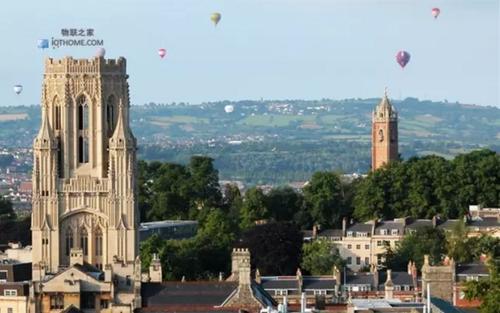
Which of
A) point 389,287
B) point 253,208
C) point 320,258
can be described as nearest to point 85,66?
point 389,287

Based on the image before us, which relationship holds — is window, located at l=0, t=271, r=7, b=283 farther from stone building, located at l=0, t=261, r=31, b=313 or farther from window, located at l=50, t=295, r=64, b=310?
window, located at l=50, t=295, r=64, b=310

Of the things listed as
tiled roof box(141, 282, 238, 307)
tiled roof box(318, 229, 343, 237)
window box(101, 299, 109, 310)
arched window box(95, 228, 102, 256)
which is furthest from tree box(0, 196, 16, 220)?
tiled roof box(141, 282, 238, 307)

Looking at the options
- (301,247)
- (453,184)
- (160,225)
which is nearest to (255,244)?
(301,247)

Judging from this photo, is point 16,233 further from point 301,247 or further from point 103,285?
point 103,285

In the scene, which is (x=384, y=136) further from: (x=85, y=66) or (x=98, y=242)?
(x=98, y=242)

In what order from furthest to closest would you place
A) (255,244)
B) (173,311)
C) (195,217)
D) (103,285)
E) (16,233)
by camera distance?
(195,217) → (16,233) → (255,244) → (103,285) → (173,311)

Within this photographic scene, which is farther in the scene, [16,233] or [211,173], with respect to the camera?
[211,173]
